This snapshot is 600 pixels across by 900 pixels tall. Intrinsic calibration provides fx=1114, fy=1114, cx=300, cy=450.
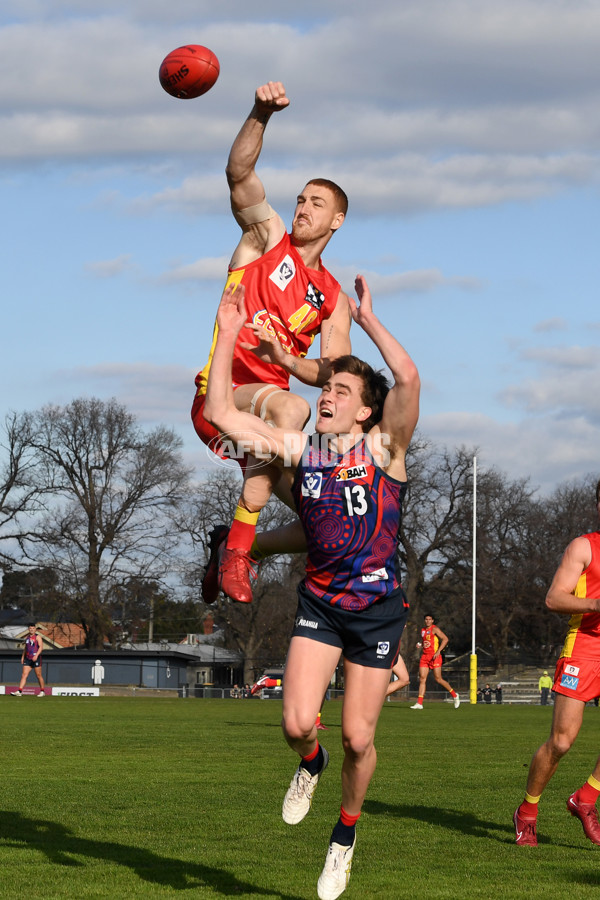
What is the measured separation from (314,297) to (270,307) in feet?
1.15

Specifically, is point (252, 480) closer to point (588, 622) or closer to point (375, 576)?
point (375, 576)

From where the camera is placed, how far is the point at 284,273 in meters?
6.99

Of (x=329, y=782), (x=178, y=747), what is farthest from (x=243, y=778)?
(x=178, y=747)

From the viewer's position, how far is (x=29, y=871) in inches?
250

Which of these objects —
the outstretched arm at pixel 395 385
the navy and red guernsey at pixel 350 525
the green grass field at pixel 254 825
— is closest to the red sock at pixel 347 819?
the green grass field at pixel 254 825

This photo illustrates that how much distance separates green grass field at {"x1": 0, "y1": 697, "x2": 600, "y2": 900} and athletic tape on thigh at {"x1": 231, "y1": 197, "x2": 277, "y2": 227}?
155 inches

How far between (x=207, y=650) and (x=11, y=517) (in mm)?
31221

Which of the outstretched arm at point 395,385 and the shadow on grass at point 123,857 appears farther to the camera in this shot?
the shadow on grass at point 123,857

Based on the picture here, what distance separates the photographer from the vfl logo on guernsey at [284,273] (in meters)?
6.96

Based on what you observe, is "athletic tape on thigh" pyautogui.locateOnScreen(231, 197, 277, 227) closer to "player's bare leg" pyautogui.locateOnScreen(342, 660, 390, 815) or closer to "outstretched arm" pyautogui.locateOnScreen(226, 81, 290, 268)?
"outstretched arm" pyautogui.locateOnScreen(226, 81, 290, 268)

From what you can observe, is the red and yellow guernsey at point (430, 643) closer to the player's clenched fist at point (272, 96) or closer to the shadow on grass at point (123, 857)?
the shadow on grass at point (123, 857)

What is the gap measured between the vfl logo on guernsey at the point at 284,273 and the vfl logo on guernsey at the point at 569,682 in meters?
3.33

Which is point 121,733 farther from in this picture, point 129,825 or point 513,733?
point 129,825

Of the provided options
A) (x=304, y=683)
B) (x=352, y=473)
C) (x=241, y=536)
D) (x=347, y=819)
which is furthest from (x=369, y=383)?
(x=347, y=819)
